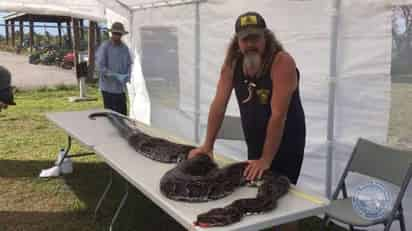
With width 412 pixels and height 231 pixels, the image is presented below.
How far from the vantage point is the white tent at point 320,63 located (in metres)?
3.01

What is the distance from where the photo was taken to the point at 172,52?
5.59m

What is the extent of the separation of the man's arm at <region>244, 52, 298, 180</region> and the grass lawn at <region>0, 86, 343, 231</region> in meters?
1.43

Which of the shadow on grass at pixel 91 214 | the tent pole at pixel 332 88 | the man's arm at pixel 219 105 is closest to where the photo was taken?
the man's arm at pixel 219 105

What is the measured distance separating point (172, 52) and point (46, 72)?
856 cm

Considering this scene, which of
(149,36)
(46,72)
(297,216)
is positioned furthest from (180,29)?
(46,72)

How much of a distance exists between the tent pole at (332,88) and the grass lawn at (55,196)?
0.41 meters

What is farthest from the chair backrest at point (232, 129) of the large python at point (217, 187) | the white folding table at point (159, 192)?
the large python at point (217, 187)

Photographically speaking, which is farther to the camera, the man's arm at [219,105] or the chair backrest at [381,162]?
the chair backrest at [381,162]

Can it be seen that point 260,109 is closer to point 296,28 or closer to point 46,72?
point 296,28

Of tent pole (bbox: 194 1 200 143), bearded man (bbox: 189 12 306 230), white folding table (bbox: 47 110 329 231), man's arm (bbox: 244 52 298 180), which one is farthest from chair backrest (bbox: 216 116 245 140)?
tent pole (bbox: 194 1 200 143)

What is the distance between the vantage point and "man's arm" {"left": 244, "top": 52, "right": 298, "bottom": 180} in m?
2.00

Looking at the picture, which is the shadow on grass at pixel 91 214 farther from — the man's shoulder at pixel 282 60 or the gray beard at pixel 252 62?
the man's shoulder at pixel 282 60

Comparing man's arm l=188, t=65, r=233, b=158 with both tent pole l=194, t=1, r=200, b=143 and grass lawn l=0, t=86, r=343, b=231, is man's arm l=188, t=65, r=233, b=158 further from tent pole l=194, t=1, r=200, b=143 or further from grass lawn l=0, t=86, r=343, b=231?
tent pole l=194, t=1, r=200, b=143

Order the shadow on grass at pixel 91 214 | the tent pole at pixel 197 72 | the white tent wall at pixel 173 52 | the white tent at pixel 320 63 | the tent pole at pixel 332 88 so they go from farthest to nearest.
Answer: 1. the white tent wall at pixel 173 52
2. the tent pole at pixel 197 72
3. the shadow on grass at pixel 91 214
4. the tent pole at pixel 332 88
5. the white tent at pixel 320 63
